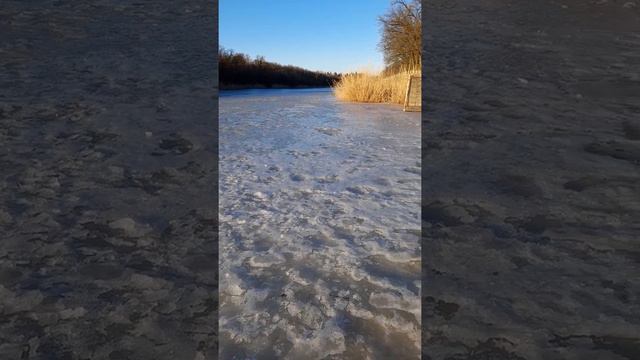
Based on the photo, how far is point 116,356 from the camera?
18.7 inches

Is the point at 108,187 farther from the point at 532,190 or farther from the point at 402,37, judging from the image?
the point at 402,37

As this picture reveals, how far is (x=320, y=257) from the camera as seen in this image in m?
0.90

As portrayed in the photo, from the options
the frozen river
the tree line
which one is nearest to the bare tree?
the tree line

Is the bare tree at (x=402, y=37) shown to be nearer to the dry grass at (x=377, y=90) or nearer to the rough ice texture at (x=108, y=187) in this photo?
the dry grass at (x=377, y=90)

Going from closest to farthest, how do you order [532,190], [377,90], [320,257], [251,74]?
[532,190] → [320,257] → [377,90] → [251,74]

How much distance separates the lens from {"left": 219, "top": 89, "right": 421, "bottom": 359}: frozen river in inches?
24.4

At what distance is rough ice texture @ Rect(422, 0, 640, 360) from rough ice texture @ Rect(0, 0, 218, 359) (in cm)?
35

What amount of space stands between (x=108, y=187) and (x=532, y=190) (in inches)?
30.2

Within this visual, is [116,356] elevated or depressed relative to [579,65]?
depressed

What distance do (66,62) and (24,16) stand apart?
15.3 inches

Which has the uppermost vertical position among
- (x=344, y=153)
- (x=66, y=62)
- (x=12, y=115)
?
(x=66, y=62)

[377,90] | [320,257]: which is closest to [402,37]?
[377,90]

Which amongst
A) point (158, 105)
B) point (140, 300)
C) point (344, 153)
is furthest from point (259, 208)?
point (344, 153)

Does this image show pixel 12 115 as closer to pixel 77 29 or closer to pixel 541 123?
pixel 77 29
